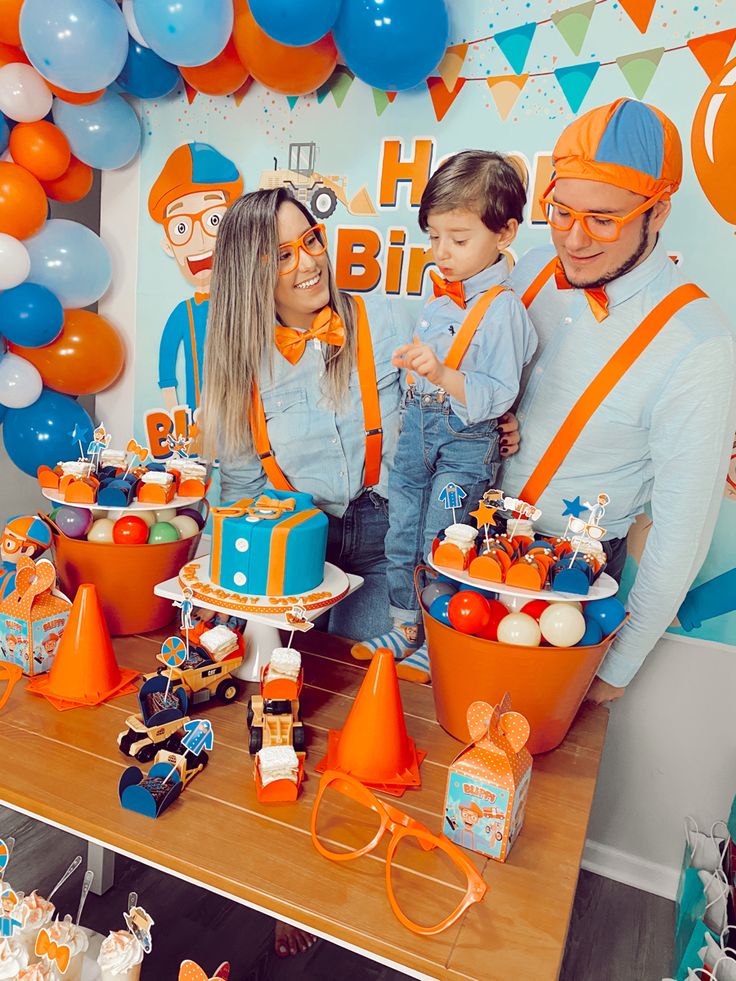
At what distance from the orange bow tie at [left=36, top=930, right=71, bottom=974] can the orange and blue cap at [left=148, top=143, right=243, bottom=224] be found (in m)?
1.81

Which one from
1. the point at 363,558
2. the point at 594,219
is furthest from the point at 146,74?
the point at 363,558

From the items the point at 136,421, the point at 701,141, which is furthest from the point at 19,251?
the point at 701,141

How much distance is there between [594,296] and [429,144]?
585mm

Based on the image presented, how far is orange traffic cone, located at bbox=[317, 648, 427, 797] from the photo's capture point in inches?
55.6

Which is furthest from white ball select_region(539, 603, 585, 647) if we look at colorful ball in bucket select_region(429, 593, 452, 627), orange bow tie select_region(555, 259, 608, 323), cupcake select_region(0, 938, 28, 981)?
cupcake select_region(0, 938, 28, 981)

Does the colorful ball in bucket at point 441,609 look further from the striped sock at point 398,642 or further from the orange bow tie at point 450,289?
the orange bow tie at point 450,289

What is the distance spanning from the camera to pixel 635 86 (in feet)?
5.52

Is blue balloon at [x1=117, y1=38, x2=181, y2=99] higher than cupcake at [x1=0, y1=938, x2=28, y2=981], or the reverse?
blue balloon at [x1=117, y1=38, x2=181, y2=99]

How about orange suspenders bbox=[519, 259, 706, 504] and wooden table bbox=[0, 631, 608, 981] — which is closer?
wooden table bbox=[0, 631, 608, 981]

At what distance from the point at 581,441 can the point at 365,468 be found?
57 centimetres

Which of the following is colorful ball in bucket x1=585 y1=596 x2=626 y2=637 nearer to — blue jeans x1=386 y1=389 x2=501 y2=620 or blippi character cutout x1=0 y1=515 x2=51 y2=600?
blue jeans x1=386 y1=389 x2=501 y2=620

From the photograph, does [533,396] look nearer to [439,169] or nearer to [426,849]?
[439,169]

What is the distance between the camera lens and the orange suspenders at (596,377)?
166cm

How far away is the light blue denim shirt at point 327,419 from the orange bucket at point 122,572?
0.37 m
